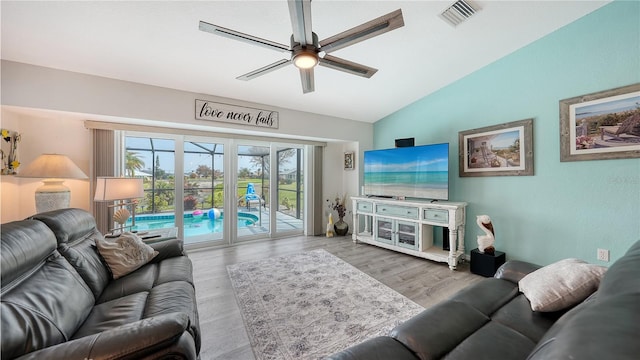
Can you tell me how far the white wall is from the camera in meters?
2.40

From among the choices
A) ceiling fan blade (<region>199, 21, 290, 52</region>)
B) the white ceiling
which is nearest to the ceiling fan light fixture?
ceiling fan blade (<region>199, 21, 290, 52</region>)

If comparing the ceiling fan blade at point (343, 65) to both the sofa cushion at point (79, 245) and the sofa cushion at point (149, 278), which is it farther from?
the sofa cushion at point (79, 245)

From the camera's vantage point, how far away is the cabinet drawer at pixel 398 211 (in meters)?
3.47

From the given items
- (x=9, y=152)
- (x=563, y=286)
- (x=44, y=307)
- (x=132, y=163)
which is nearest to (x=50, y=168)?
(x=9, y=152)

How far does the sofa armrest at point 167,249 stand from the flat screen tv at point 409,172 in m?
3.08

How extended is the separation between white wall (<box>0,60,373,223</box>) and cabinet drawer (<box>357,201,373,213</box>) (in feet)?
7.70

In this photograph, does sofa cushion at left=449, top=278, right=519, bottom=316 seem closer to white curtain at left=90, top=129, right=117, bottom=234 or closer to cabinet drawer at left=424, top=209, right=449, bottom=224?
cabinet drawer at left=424, top=209, right=449, bottom=224

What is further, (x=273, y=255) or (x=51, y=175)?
(x=273, y=255)

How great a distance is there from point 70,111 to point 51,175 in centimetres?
76

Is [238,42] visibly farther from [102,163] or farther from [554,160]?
[554,160]

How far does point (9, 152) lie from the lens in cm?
252

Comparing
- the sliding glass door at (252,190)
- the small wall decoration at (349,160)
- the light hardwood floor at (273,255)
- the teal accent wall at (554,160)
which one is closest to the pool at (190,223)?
Answer: the sliding glass door at (252,190)

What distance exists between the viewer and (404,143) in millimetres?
3850

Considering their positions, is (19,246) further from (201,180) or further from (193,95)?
(201,180)
